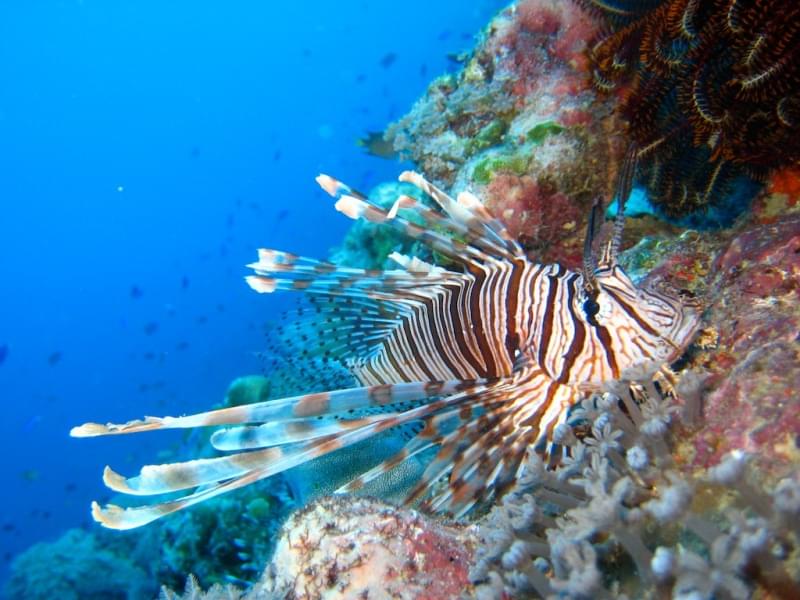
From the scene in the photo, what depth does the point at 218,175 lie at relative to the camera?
296 ft

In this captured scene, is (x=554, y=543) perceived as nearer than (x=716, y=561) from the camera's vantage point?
No

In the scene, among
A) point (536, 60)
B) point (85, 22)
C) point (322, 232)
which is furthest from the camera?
point (85, 22)

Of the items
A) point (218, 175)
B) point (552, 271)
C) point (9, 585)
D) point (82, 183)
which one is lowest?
point (552, 271)

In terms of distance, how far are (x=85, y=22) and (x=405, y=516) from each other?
4384 inches

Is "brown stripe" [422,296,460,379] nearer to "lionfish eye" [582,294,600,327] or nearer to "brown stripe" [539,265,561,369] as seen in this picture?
"brown stripe" [539,265,561,369]

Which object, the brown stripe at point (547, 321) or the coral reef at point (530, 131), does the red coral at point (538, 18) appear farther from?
the brown stripe at point (547, 321)

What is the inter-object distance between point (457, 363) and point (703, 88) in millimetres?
2259

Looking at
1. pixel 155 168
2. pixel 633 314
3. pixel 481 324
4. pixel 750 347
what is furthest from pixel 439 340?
pixel 155 168

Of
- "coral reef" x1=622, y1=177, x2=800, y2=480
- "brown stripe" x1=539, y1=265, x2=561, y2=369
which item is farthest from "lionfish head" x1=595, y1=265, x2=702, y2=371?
"brown stripe" x1=539, y1=265, x2=561, y2=369

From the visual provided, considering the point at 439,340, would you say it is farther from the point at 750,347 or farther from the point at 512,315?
the point at 750,347

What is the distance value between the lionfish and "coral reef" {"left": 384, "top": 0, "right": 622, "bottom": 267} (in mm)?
1199

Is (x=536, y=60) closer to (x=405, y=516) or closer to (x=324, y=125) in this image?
(x=405, y=516)

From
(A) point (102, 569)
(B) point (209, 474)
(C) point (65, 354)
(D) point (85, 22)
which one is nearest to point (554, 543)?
(B) point (209, 474)

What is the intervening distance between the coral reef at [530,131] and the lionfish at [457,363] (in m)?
1.20
